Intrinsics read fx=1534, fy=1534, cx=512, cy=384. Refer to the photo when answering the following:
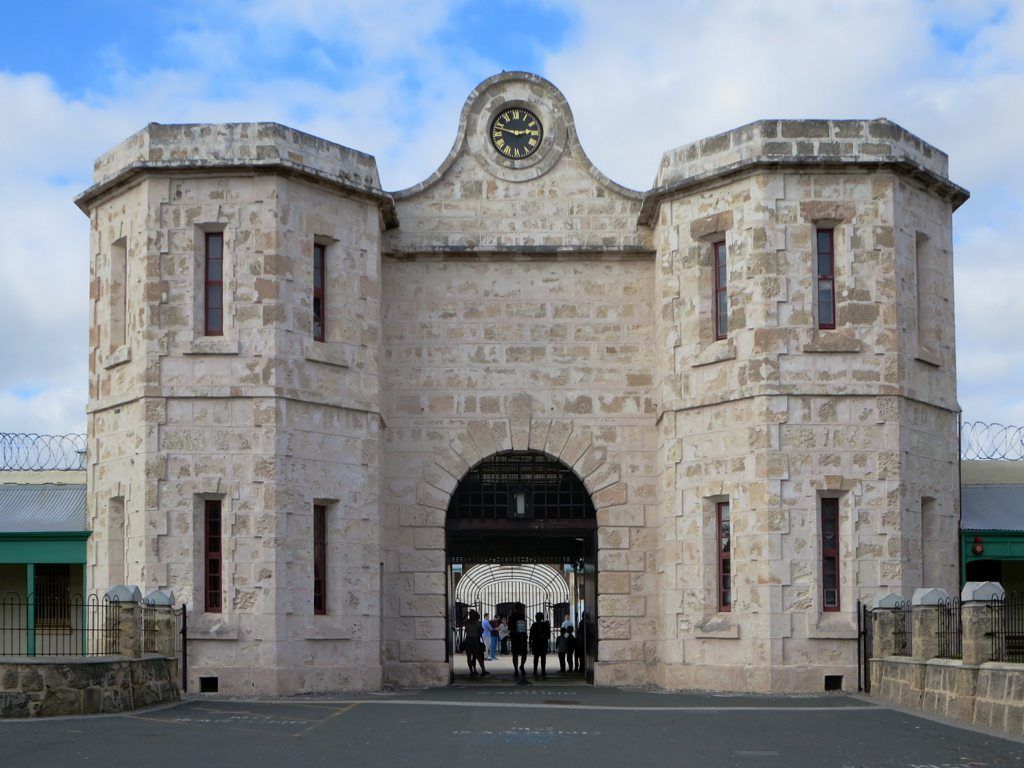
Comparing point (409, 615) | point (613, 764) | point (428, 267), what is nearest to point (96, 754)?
point (613, 764)

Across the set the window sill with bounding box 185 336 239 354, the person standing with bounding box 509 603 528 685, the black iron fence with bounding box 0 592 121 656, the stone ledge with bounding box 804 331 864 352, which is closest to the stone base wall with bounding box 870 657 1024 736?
the stone ledge with bounding box 804 331 864 352

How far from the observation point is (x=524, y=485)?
83.3 ft

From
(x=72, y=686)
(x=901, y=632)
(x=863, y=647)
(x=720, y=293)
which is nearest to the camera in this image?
(x=72, y=686)

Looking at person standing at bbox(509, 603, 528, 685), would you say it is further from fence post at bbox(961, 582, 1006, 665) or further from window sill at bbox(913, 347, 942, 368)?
fence post at bbox(961, 582, 1006, 665)

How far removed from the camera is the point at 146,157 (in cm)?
2269

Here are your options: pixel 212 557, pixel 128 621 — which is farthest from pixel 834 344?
pixel 128 621

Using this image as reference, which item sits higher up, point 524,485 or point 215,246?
point 215,246

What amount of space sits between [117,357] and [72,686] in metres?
6.79

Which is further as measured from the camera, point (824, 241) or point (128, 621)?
Answer: point (824, 241)

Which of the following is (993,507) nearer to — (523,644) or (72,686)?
(523,644)

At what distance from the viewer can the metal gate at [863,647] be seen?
21.4 m

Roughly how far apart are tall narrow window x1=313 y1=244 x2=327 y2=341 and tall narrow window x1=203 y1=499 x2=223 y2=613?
120 inches

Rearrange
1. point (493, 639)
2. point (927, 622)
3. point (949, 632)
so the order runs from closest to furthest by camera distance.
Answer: point (949, 632) → point (927, 622) → point (493, 639)

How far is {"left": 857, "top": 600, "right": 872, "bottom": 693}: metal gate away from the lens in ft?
70.1
